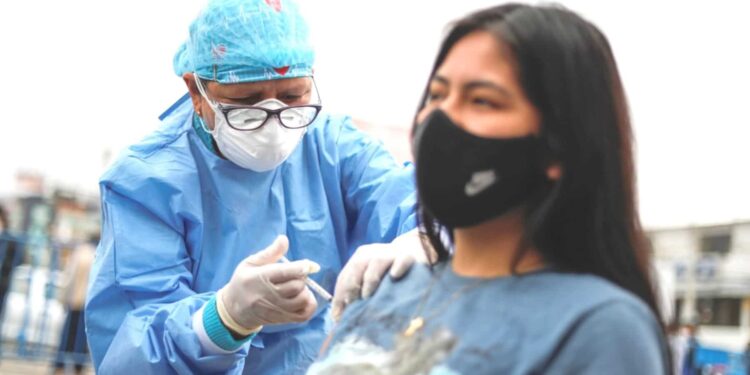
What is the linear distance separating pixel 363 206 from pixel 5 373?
656cm

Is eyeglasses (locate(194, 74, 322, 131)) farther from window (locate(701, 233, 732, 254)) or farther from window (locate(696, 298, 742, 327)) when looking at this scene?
window (locate(701, 233, 732, 254))

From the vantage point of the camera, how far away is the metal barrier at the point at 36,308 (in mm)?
8547

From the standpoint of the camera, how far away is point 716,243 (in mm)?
42312

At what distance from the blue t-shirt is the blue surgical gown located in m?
1.01

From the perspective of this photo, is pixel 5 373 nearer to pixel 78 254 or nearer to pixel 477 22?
pixel 78 254

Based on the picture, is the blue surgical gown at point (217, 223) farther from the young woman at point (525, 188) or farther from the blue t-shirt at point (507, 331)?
the young woman at point (525, 188)

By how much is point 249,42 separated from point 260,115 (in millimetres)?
190

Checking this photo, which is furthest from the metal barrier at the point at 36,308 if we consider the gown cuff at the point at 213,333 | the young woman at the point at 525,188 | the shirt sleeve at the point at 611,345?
the shirt sleeve at the point at 611,345

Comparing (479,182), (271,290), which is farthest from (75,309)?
(479,182)

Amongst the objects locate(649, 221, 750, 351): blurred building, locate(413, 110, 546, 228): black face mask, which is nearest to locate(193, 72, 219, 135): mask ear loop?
locate(413, 110, 546, 228): black face mask

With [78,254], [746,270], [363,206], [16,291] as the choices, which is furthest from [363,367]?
[746,270]

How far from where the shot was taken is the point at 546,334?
1.34 meters

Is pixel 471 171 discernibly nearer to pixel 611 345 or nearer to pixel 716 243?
pixel 611 345

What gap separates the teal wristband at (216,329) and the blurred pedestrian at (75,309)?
6051 millimetres
